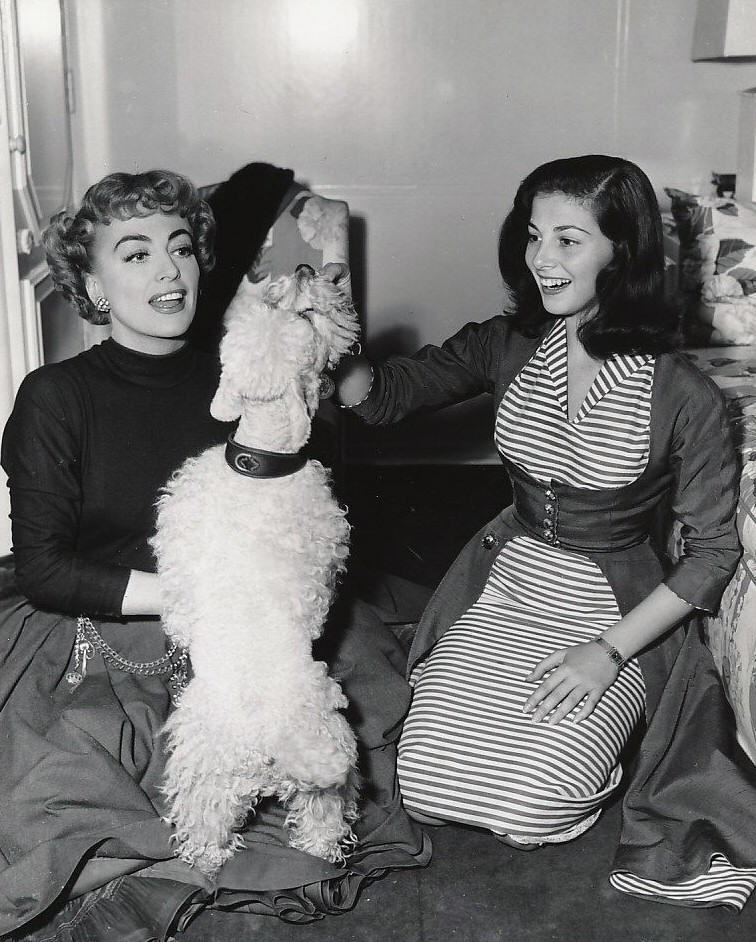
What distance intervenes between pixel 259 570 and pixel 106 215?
75 centimetres

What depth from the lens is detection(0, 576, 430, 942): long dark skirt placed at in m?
1.58

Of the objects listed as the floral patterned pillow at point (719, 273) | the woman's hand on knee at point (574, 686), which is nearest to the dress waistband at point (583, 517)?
the woman's hand on knee at point (574, 686)

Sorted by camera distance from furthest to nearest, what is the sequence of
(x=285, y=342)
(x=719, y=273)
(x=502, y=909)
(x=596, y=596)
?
(x=719, y=273) → (x=596, y=596) → (x=502, y=909) → (x=285, y=342)

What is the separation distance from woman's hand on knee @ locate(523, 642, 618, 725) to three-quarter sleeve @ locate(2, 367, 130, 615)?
0.77 metres

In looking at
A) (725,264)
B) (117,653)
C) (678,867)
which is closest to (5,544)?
(117,653)

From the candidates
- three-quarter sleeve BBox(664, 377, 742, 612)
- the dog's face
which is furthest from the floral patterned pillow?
the dog's face

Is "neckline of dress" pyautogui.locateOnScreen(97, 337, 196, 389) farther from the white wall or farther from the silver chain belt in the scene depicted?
the white wall

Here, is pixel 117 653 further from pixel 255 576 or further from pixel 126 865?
pixel 255 576

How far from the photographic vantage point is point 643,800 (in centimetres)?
179

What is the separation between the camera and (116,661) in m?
1.79

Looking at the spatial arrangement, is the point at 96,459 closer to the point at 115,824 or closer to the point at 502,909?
the point at 115,824

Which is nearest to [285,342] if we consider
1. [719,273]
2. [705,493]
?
[705,493]

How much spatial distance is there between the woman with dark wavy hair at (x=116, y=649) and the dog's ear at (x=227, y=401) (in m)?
0.38

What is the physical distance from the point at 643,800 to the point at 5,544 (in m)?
1.82
